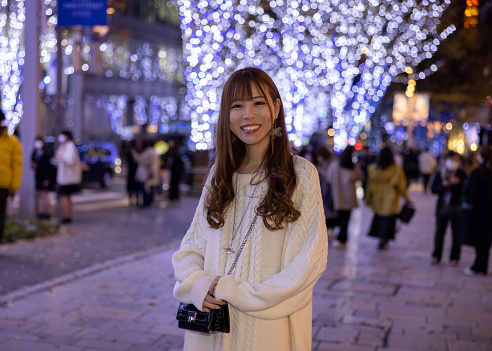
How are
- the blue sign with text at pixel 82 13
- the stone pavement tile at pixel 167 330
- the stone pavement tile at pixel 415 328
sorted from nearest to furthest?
the stone pavement tile at pixel 167 330
the stone pavement tile at pixel 415 328
the blue sign with text at pixel 82 13

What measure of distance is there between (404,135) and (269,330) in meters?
50.9

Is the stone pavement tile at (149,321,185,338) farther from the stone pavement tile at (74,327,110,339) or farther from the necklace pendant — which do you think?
the necklace pendant

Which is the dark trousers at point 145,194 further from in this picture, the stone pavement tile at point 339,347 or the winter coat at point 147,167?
the stone pavement tile at point 339,347

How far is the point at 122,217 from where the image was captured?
15539 mm

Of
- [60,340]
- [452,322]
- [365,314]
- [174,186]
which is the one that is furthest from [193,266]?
[174,186]

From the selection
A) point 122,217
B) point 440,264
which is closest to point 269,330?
point 440,264

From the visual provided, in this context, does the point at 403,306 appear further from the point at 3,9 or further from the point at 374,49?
the point at 3,9

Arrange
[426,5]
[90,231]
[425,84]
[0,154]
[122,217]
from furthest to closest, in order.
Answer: [425,84] → [426,5] → [122,217] → [90,231] → [0,154]

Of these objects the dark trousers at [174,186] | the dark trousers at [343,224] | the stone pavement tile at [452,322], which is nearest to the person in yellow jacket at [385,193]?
the dark trousers at [343,224]

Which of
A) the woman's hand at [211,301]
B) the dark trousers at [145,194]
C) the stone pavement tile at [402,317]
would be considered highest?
the woman's hand at [211,301]

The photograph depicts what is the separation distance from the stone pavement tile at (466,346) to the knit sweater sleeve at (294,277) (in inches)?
135

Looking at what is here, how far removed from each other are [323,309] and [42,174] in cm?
853

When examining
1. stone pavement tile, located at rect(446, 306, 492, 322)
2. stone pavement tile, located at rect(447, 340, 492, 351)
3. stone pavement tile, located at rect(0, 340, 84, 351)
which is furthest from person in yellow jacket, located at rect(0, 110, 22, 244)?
stone pavement tile, located at rect(447, 340, 492, 351)

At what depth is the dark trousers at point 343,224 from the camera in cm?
1204
